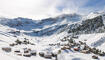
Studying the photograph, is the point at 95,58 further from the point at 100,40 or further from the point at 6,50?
the point at 100,40

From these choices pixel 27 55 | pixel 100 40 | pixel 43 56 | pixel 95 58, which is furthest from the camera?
pixel 100 40

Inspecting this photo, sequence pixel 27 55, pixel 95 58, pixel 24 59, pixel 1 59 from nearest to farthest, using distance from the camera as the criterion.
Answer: pixel 1 59 < pixel 24 59 < pixel 27 55 < pixel 95 58

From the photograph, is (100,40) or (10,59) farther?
(100,40)

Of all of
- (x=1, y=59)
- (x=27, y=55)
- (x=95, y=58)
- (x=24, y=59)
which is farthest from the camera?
(x=95, y=58)

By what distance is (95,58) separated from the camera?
26953mm

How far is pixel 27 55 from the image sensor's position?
907 inches

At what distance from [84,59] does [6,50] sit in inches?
471

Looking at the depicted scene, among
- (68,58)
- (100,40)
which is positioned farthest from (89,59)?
(100,40)

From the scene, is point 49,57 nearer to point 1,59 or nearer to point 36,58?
point 36,58

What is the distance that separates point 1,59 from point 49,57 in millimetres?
8177

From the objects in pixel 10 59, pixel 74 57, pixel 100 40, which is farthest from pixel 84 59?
pixel 100 40

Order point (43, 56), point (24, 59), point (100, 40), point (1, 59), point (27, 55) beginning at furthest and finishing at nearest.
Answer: point (100, 40) < point (43, 56) < point (27, 55) < point (24, 59) < point (1, 59)

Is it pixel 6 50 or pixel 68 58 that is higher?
pixel 6 50

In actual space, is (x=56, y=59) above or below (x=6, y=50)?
below
